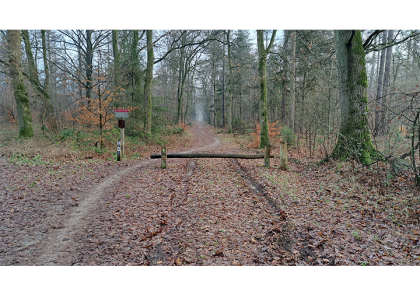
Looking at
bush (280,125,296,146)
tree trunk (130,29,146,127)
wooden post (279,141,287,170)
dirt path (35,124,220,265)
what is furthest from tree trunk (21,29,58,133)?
bush (280,125,296,146)

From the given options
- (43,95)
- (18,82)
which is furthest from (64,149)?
(43,95)

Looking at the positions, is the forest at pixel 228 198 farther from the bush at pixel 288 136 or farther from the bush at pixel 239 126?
the bush at pixel 239 126

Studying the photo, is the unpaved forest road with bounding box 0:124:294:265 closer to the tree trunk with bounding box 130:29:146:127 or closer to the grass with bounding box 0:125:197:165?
the grass with bounding box 0:125:197:165

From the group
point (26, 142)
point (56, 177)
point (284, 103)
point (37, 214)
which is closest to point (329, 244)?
point (37, 214)

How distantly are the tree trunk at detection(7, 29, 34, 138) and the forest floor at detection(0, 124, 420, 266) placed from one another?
17.5 ft

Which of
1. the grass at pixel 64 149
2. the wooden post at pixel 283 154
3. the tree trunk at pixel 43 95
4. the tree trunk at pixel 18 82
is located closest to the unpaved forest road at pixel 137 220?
the grass at pixel 64 149

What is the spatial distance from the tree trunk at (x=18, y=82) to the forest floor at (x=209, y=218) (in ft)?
17.5

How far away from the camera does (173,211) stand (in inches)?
221

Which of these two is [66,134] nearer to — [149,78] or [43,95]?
[43,95]

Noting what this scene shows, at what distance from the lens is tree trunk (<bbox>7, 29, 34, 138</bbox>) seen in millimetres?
11812

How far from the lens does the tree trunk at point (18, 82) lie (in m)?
11.8

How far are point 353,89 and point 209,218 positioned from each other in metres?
6.87
